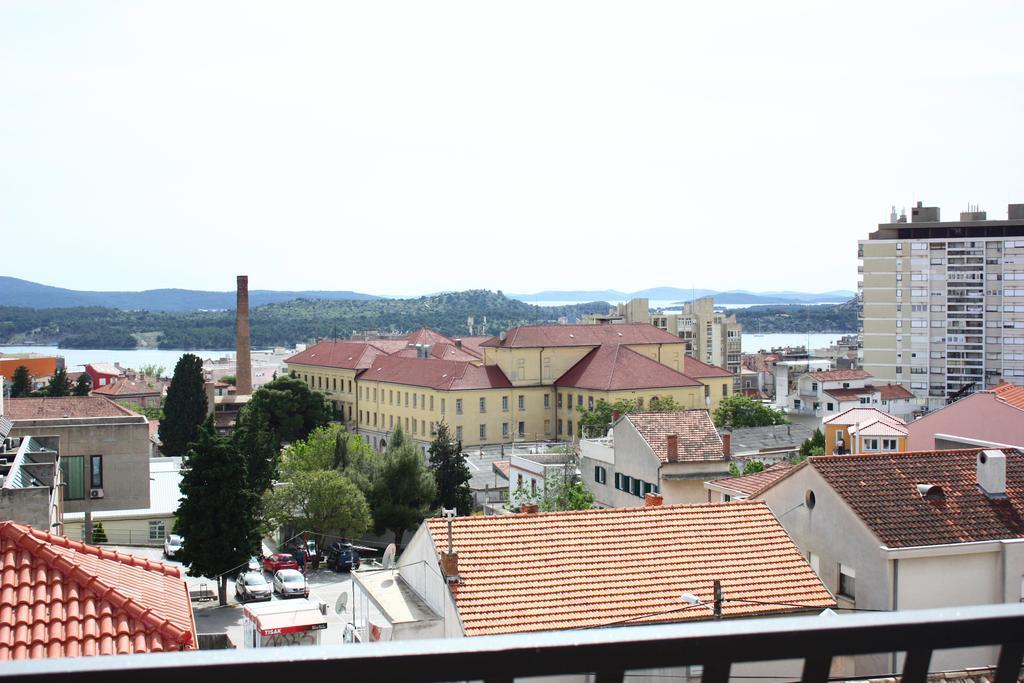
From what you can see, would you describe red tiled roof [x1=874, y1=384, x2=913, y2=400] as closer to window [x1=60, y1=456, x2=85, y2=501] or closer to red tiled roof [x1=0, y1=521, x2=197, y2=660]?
window [x1=60, y1=456, x2=85, y2=501]

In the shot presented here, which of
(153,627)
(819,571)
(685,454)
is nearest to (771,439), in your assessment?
(685,454)

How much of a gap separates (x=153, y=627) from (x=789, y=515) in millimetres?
9323

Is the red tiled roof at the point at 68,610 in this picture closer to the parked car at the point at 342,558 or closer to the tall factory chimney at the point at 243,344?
the parked car at the point at 342,558

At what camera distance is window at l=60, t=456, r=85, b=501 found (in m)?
25.1

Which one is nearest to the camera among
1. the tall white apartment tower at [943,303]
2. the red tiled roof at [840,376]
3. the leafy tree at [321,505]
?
the leafy tree at [321,505]

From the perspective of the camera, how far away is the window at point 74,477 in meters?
25.1

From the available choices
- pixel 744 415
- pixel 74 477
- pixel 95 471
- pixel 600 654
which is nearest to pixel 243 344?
pixel 744 415

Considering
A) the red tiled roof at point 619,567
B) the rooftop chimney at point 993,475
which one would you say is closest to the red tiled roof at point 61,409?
the red tiled roof at point 619,567

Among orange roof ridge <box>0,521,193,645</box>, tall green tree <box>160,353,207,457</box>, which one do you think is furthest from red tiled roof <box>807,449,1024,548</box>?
tall green tree <box>160,353,207,457</box>

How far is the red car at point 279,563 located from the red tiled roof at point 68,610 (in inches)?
931

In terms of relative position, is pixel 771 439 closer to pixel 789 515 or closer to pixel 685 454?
pixel 685 454

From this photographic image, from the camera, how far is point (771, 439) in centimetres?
4144

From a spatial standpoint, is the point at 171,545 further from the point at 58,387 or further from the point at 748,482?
the point at 58,387

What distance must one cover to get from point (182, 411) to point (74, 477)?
32.9 meters
